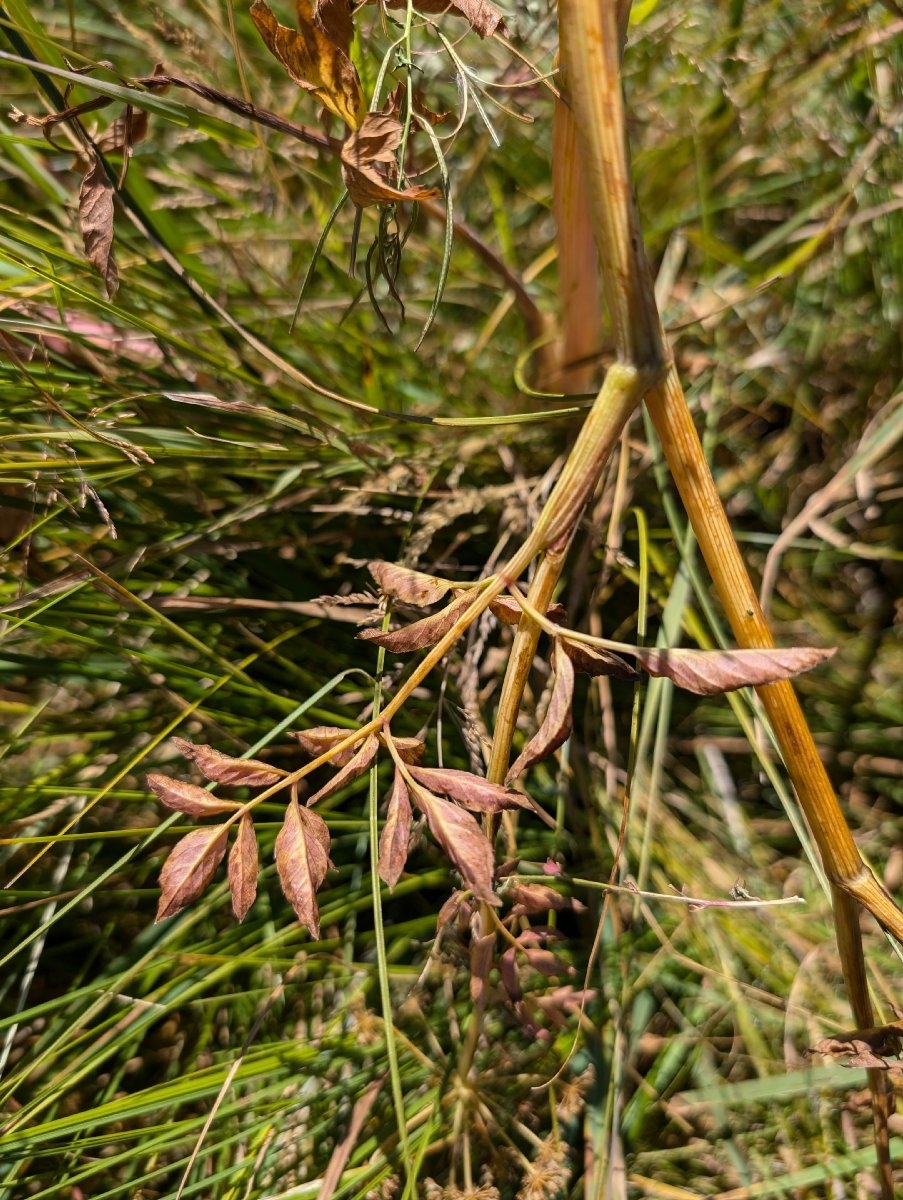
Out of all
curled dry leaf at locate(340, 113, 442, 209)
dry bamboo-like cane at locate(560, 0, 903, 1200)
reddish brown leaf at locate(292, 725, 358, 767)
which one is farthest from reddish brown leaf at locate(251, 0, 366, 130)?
reddish brown leaf at locate(292, 725, 358, 767)

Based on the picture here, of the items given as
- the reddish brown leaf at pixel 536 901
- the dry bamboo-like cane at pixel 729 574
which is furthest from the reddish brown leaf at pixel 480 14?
the reddish brown leaf at pixel 536 901

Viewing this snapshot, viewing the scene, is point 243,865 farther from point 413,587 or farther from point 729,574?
point 729,574

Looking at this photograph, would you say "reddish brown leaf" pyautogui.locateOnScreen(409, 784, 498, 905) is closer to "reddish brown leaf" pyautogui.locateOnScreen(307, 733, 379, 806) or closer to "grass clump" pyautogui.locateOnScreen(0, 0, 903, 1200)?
"reddish brown leaf" pyautogui.locateOnScreen(307, 733, 379, 806)

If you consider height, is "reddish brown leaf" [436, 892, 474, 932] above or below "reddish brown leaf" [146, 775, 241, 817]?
below

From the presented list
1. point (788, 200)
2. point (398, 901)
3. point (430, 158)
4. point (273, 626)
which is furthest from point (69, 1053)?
point (788, 200)

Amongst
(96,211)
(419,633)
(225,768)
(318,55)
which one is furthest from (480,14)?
(225,768)

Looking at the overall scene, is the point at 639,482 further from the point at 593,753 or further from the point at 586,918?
the point at 586,918
